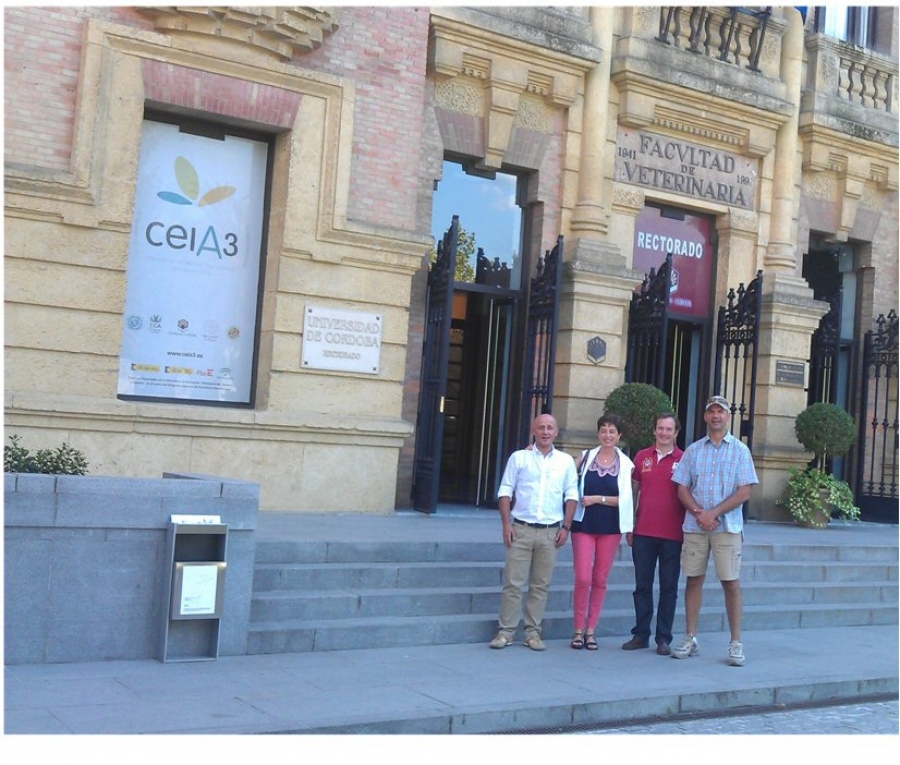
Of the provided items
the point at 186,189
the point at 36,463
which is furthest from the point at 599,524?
the point at 186,189

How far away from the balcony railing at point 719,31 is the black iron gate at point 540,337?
379cm

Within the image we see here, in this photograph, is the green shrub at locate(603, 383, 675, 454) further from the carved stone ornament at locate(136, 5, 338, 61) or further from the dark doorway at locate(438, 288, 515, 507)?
the carved stone ornament at locate(136, 5, 338, 61)

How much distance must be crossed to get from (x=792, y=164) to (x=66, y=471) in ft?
40.5

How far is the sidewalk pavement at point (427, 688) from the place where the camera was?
6.48 metres

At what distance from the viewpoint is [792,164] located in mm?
17141

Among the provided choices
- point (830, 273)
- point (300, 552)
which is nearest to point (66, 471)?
point (300, 552)

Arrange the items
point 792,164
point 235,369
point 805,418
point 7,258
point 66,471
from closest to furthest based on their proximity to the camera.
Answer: point 66,471 → point 7,258 → point 235,369 → point 805,418 → point 792,164

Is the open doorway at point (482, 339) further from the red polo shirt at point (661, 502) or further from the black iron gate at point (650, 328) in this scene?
the red polo shirt at point (661, 502)

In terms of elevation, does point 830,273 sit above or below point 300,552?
above

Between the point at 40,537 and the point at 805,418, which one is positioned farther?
the point at 805,418

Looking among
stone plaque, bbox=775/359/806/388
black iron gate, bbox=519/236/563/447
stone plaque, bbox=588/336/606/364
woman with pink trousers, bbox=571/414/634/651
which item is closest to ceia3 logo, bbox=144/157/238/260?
black iron gate, bbox=519/236/563/447

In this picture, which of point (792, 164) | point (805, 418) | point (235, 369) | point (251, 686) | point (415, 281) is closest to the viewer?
point (251, 686)

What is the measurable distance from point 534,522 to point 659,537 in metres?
1.08

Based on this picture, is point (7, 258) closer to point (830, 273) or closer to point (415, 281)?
point (415, 281)
